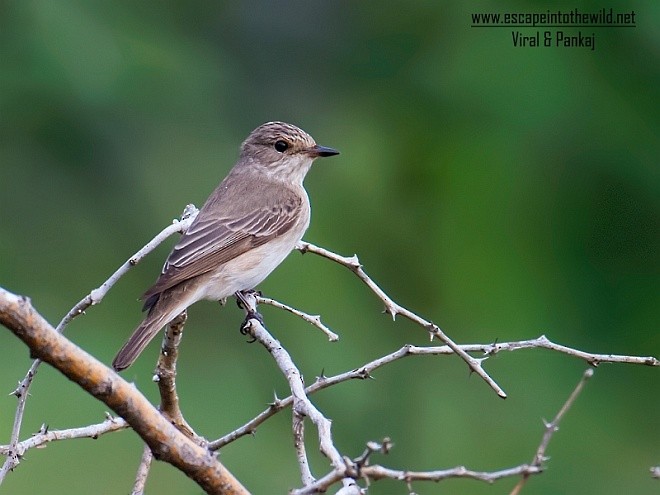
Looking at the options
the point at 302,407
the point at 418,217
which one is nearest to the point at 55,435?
the point at 302,407

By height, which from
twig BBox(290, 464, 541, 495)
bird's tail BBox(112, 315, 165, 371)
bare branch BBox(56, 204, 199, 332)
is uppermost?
bare branch BBox(56, 204, 199, 332)

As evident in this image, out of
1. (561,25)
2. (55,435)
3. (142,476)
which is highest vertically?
(561,25)

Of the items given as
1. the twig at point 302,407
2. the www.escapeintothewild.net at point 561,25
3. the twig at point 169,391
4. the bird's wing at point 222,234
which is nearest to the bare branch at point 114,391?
the twig at point 302,407

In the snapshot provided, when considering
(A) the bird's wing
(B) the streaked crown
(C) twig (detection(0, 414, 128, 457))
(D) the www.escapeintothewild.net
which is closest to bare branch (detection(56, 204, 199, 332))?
(C) twig (detection(0, 414, 128, 457))

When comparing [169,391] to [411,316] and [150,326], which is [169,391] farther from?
[411,316]

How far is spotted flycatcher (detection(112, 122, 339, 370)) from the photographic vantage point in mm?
4496

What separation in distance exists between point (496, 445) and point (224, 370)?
157 centimetres

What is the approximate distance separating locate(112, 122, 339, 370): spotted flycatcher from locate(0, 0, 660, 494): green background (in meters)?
0.85

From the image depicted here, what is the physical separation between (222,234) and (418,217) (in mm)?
2051

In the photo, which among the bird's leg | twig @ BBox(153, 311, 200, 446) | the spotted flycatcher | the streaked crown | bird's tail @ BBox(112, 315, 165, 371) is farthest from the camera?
the streaked crown

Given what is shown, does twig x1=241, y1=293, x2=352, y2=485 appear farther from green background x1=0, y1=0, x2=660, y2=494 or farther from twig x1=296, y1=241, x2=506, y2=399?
green background x1=0, y1=0, x2=660, y2=494

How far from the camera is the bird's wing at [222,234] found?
15.4 ft

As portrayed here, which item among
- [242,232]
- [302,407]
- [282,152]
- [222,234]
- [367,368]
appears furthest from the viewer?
[282,152]

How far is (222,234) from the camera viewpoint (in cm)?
506
